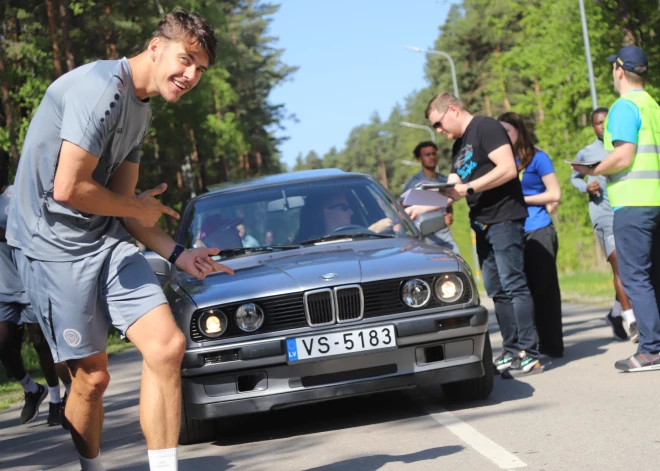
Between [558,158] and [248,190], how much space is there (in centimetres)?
3381

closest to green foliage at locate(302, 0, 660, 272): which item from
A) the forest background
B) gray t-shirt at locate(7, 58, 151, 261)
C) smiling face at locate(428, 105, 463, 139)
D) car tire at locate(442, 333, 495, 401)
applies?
the forest background

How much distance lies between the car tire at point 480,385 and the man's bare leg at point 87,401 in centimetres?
291

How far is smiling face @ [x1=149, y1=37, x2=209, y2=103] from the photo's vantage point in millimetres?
4559

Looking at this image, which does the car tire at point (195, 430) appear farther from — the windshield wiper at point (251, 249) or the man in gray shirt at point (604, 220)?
the man in gray shirt at point (604, 220)

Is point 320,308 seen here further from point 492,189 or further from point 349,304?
point 492,189

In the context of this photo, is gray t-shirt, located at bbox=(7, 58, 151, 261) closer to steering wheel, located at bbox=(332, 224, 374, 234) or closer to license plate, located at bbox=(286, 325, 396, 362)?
license plate, located at bbox=(286, 325, 396, 362)

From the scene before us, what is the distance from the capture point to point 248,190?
26.9 ft

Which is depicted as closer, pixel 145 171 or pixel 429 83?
pixel 145 171

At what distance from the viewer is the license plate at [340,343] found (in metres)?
6.38

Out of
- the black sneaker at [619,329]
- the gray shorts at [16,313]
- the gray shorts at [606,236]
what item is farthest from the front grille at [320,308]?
the gray shorts at [606,236]

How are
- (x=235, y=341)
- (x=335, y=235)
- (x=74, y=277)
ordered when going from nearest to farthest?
(x=74, y=277) → (x=235, y=341) → (x=335, y=235)

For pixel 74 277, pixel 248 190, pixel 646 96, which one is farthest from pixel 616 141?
pixel 74 277

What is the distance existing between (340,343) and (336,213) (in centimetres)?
169

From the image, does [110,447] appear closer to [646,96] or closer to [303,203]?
[303,203]
